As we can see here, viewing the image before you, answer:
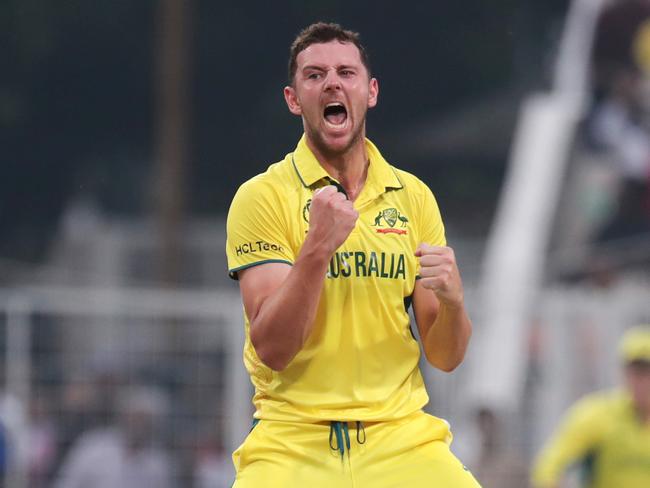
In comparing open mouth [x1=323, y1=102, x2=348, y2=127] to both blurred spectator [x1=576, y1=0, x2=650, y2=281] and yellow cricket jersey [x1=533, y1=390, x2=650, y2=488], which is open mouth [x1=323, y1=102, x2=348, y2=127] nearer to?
yellow cricket jersey [x1=533, y1=390, x2=650, y2=488]

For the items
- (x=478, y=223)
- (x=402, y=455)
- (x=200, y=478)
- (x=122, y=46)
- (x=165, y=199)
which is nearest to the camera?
(x=402, y=455)

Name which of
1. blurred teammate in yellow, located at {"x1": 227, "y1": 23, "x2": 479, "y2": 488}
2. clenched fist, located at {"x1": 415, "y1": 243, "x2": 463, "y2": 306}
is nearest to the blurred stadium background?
blurred teammate in yellow, located at {"x1": 227, "y1": 23, "x2": 479, "y2": 488}

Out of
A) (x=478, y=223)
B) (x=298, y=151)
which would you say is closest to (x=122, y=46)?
(x=478, y=223)

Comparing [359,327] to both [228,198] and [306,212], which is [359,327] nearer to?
[306,212]

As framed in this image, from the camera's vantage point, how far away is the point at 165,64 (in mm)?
23438

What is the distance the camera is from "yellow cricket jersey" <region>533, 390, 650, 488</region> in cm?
977

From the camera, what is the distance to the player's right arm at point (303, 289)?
14.8 feet

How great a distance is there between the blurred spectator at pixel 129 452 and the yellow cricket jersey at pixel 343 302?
277 inches

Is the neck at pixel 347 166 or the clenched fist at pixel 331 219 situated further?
the neck at pixel 347 166

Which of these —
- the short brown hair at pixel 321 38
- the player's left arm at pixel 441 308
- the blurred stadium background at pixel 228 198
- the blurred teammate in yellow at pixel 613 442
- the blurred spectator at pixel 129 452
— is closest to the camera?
the player's left arm at pixel 441 308

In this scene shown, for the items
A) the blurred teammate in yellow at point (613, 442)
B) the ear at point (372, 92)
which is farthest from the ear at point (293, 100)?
the blurred teammate in yellow at point (613, 442)

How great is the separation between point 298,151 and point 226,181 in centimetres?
2320

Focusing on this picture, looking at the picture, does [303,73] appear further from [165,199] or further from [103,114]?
[103,114]

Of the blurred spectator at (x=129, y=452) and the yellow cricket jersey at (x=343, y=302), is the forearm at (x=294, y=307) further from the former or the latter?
the blurred spectator at (x=129, y=452)
